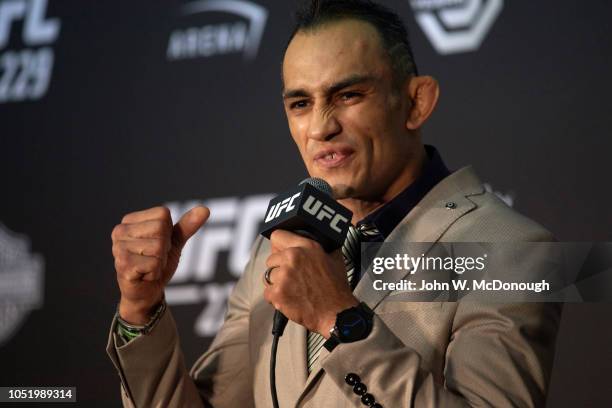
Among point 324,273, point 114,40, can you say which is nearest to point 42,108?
point 114,40

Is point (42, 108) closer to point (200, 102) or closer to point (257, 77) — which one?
point (200, 102)

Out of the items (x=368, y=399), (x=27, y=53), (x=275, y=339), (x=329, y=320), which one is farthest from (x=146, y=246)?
(x=27, y=53)

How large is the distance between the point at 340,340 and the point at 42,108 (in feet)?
7.46

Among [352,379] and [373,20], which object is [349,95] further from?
[352,379]

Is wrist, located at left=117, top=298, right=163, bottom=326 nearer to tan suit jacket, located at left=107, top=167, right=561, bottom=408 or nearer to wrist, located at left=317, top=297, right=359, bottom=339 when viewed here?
tan suit jacket, located at left=107, top=167, right=561, bottom=408

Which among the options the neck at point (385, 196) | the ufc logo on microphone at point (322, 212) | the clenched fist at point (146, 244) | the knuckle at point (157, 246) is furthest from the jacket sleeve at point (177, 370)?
the ufc logo on microphone at point (322, 212)

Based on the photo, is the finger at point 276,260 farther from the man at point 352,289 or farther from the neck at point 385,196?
the neck at point 385,196

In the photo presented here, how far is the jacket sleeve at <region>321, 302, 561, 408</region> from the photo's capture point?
1468mm

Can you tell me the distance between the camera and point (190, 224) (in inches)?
67.5

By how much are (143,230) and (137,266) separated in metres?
0.07

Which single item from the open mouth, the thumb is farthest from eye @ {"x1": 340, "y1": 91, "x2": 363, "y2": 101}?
the thumb

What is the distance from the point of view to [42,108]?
11.0 ft

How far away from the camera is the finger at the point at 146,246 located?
1.67 m

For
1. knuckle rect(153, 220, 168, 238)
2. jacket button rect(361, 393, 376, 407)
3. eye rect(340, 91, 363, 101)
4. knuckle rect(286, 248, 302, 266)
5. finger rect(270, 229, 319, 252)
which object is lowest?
jacket button rect(361, 393, 376, 407)
